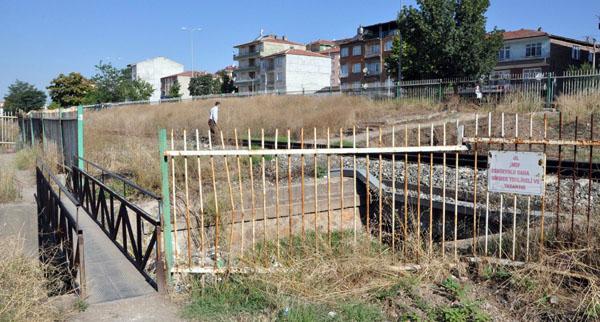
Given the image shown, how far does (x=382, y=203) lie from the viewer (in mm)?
9602

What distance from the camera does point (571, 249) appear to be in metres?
5.37

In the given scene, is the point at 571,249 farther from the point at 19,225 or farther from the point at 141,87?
the point at 141,87

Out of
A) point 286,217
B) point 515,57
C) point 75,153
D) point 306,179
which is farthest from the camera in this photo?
point 515,57

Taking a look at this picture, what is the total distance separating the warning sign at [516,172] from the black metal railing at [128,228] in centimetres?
360

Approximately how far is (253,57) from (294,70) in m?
13.3

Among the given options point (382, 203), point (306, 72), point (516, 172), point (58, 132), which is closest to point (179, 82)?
point (306, 72)

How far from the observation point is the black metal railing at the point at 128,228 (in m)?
5.50

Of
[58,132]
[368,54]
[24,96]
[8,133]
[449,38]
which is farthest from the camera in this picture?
[368,54]

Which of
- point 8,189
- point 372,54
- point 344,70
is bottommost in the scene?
point 8,189

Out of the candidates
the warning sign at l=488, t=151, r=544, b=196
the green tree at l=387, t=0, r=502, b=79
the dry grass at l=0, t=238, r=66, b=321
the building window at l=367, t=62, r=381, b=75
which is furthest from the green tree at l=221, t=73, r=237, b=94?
the warning sign at l=488, t=151, r=544, b=196

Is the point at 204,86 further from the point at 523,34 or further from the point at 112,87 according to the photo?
the point at 523,34

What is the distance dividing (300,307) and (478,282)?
1985 mm

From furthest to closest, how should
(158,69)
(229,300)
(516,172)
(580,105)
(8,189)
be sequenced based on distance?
(158,69)
(580,105)
(8,189)
(516,172)
(229,300)

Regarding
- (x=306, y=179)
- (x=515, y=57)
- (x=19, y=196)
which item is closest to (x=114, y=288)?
(x=306, y=179)
